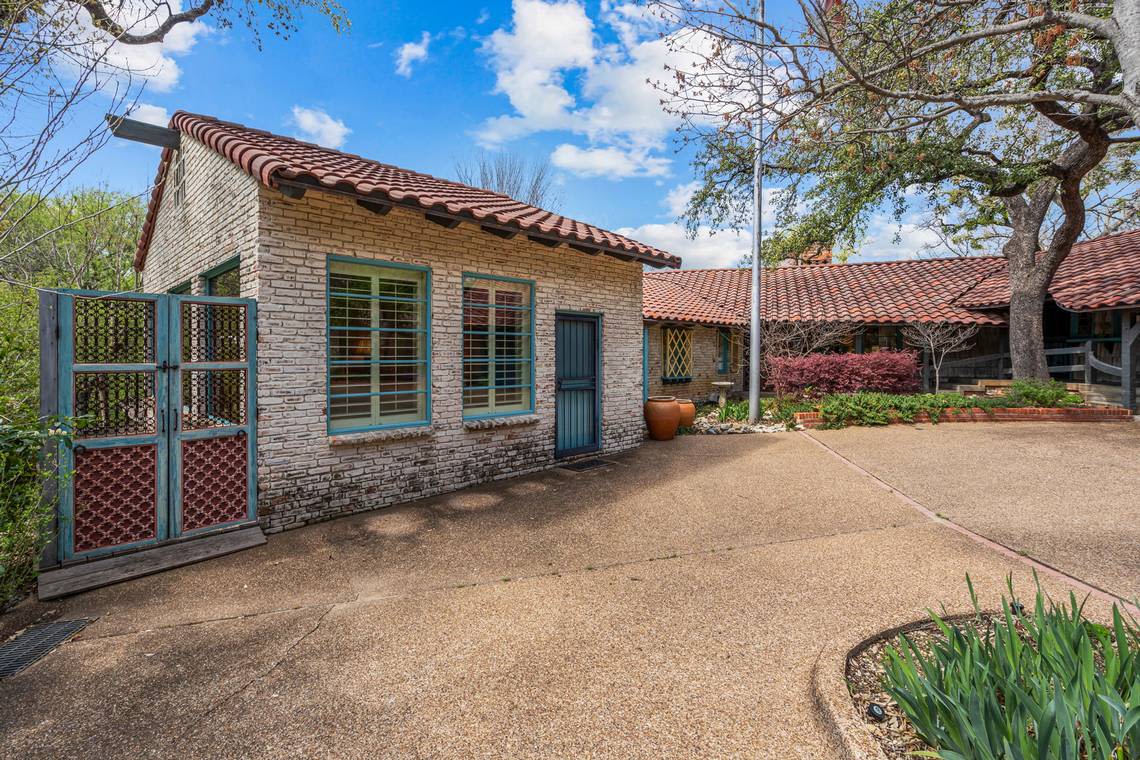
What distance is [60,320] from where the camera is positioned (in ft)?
12.9

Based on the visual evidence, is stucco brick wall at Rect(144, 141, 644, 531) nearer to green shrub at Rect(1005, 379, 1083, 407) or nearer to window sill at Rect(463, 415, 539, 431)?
window sill at Rect(463, 415, 539, 431)

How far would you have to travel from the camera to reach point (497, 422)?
6434 mm

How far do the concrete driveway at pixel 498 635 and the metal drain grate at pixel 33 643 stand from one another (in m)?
0.09

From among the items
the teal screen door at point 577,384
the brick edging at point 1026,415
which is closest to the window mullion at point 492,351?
the teal screen door at point 577,384

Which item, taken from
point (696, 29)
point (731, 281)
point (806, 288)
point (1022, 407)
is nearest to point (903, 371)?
point (1022, 407)

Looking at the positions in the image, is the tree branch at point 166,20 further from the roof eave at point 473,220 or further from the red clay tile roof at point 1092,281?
the red clay tile roof at point 1092,281

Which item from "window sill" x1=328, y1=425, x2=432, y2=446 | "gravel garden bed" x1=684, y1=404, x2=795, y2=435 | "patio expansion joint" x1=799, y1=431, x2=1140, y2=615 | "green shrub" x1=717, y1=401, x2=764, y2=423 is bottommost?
"patio expansion joint" x1=799, y1=431, x2=1140, y2=615

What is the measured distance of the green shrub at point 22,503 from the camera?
11.2 feet

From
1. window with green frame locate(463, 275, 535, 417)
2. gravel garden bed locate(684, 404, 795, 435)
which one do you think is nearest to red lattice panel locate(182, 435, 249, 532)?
window with green frame locate(463, 275, 535, 417)

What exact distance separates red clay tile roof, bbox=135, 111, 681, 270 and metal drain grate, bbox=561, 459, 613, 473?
3.15 m

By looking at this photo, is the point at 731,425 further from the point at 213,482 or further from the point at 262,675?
the point at 262,675

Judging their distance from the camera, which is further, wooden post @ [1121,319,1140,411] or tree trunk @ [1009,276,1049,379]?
tree trunk @ [1009,276,1049,379]

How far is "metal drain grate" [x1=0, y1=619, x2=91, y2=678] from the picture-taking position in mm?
2795

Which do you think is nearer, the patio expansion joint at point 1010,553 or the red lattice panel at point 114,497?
the patio expansion joint at point 1010,553
